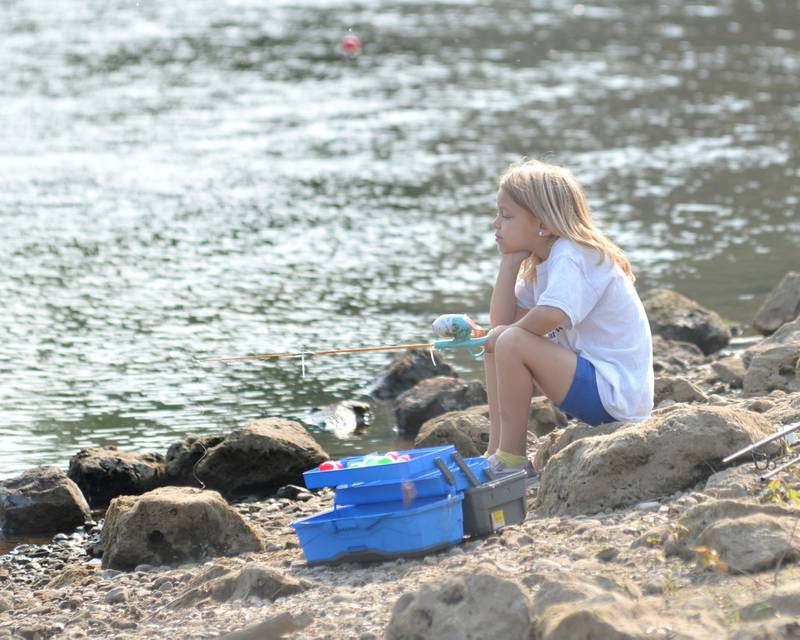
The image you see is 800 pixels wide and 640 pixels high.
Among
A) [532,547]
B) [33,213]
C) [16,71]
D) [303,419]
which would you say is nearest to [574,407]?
[532,547]

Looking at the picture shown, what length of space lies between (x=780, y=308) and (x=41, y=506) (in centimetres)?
588

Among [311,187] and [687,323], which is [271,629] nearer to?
[687,323]

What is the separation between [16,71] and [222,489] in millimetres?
18131

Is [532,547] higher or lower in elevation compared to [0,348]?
higher

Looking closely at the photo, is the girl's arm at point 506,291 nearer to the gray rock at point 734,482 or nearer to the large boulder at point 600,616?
the gray rock at point 734,482

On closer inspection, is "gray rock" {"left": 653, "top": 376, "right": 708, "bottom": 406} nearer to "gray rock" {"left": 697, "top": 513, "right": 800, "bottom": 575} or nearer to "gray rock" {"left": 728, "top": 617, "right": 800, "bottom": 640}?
"gray rock" {"left": 697, "top": 513, "right": 800, "bottom": 575}

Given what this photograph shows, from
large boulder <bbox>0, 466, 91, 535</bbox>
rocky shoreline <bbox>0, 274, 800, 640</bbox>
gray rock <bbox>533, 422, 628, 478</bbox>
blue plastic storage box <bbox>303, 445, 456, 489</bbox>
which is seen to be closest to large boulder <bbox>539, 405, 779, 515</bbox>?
rocky shoreline <bbox>0, 274, 800, 640</bbox>

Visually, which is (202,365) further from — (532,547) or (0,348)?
(532,547)

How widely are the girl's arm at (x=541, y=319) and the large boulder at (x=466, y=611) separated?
1728mm

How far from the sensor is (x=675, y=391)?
306 inches

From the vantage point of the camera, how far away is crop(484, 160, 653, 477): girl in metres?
5.91

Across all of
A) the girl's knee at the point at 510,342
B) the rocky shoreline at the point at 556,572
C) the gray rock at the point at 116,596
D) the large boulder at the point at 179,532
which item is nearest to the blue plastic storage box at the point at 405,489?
the rocky shoreline at the point at 556,572

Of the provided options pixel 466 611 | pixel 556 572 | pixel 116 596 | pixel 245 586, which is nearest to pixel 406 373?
pixel 116 596

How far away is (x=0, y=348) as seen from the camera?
36.2ft
